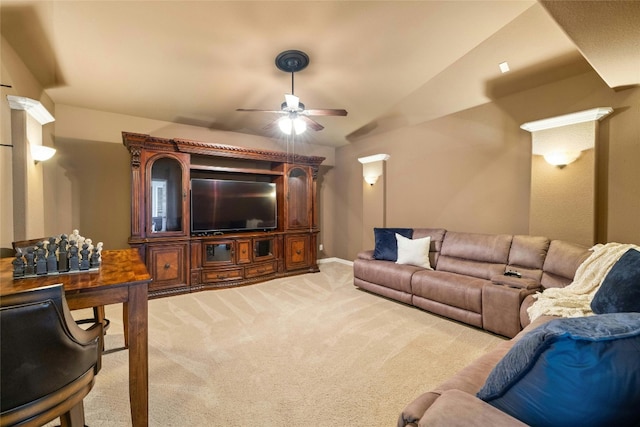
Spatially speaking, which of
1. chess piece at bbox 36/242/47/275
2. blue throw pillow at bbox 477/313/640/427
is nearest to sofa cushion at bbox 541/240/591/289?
blue throw pillow at bbox 477/313/640/427

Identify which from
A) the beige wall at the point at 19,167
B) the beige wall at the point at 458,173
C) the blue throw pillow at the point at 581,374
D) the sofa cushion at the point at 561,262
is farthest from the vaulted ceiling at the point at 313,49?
the blue throw pillow at the point at 581,374

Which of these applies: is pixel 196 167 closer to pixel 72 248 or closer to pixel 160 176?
pixel 160 176

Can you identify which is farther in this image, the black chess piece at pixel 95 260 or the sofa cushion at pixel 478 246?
the sofa cushion at pixel 478 246

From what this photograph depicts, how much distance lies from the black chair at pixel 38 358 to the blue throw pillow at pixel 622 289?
280 cm

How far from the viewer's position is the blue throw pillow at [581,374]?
2.12ft

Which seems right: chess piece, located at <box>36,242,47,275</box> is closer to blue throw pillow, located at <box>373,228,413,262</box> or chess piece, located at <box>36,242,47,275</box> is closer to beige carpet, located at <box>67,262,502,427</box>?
beige carpet, located at <box>67,262,502,427</box>

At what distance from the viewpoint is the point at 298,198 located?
5.18 metres

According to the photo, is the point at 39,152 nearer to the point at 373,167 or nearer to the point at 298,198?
the point at 298,198

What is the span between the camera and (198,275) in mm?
4062

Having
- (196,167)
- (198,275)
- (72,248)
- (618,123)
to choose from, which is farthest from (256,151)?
(618,123)

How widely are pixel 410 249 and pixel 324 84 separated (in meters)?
2.52

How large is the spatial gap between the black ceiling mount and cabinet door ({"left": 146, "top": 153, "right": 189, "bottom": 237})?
2070mm

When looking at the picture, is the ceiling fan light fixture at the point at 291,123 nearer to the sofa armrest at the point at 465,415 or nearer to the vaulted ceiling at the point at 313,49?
the vaulted ceiling at the point at 313,49

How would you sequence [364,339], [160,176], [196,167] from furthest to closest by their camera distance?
[196,167]
[160,176]
[364,339]
